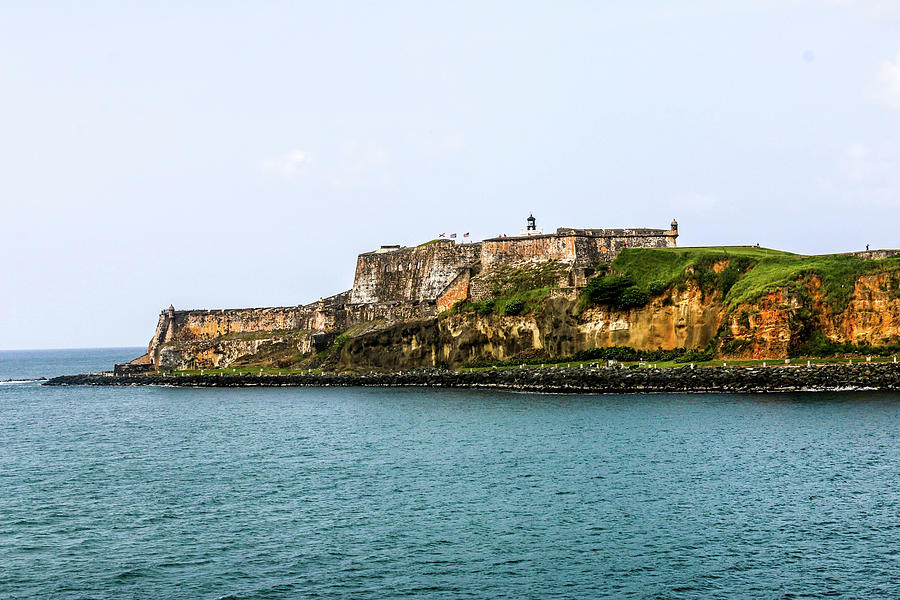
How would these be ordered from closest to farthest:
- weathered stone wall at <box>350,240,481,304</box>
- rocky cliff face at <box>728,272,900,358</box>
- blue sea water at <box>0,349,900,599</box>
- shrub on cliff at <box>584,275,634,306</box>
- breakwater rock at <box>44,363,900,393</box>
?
1. blue sea water at <box>0,349,900,599</box>
2. breakwater rock at <box>44,363,900,393</box>
3. rocky cliff face at <box>728,272,900,358</box>
4. shrub on cliff at <box>584,275,634,306</box>
5. weathered stone wall at <box>350,240,481,304</box>

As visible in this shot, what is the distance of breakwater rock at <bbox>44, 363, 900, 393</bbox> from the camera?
6638cm

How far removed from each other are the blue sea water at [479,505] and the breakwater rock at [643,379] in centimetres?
350

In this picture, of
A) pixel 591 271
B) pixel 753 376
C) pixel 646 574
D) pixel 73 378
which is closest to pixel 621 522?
pixel 646 574

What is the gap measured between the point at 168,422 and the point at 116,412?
12393 millimetres

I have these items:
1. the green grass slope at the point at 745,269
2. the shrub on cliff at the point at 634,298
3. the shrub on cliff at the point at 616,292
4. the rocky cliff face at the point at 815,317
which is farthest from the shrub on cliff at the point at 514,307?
the rocky cliff face at the point at 815,317

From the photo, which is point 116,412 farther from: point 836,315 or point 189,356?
point 836,315

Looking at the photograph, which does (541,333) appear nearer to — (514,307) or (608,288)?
(514,307)

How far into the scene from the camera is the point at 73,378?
12138 cm

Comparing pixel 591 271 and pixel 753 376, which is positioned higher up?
pixel 591 271

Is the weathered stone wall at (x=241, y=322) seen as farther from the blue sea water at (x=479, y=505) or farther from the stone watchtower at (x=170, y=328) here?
the blue sea water at (x=479, y=505)

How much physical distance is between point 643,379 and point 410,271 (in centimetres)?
4016

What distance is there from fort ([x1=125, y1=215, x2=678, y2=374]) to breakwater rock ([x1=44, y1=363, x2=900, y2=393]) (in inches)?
373

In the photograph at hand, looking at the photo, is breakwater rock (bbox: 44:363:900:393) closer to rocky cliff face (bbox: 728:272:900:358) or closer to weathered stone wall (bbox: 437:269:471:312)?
rocky cliff face (bbox: 728:272:900:358)

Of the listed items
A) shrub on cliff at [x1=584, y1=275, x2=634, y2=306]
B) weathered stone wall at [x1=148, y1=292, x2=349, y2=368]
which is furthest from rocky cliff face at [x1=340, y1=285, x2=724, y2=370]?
weathered stone wall at [x1=148, y1=292, x2=349, y2=368]
